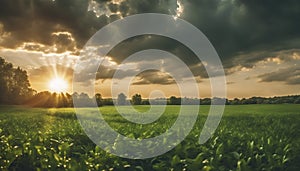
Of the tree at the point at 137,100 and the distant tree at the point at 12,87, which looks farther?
the distant tree at the point at 12,87

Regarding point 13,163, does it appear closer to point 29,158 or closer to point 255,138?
point 29,158

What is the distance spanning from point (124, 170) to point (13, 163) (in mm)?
1998

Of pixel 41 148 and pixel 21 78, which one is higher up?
pixel 21 78

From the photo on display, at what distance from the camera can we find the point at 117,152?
200 inches

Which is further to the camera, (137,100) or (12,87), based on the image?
(12,87)

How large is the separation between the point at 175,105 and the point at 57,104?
545 inches

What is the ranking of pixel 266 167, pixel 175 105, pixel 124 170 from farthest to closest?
pixel 175 105 → pixel 124 170 → pixel 266 167

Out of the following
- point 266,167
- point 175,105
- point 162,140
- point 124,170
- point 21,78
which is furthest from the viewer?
point 21,78

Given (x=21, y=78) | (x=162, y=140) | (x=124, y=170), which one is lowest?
(x=124, y=170)

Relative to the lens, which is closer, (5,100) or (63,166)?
(63,166)

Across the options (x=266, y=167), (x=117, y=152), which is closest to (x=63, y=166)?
(x=117, y=152)

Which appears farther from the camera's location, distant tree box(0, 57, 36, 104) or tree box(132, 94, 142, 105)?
distant tree box(0, 57, 36, 104)

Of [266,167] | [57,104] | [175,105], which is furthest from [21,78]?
[266,167]

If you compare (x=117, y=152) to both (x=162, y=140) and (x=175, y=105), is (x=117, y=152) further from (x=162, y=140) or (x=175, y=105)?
(x=175, y=105)
